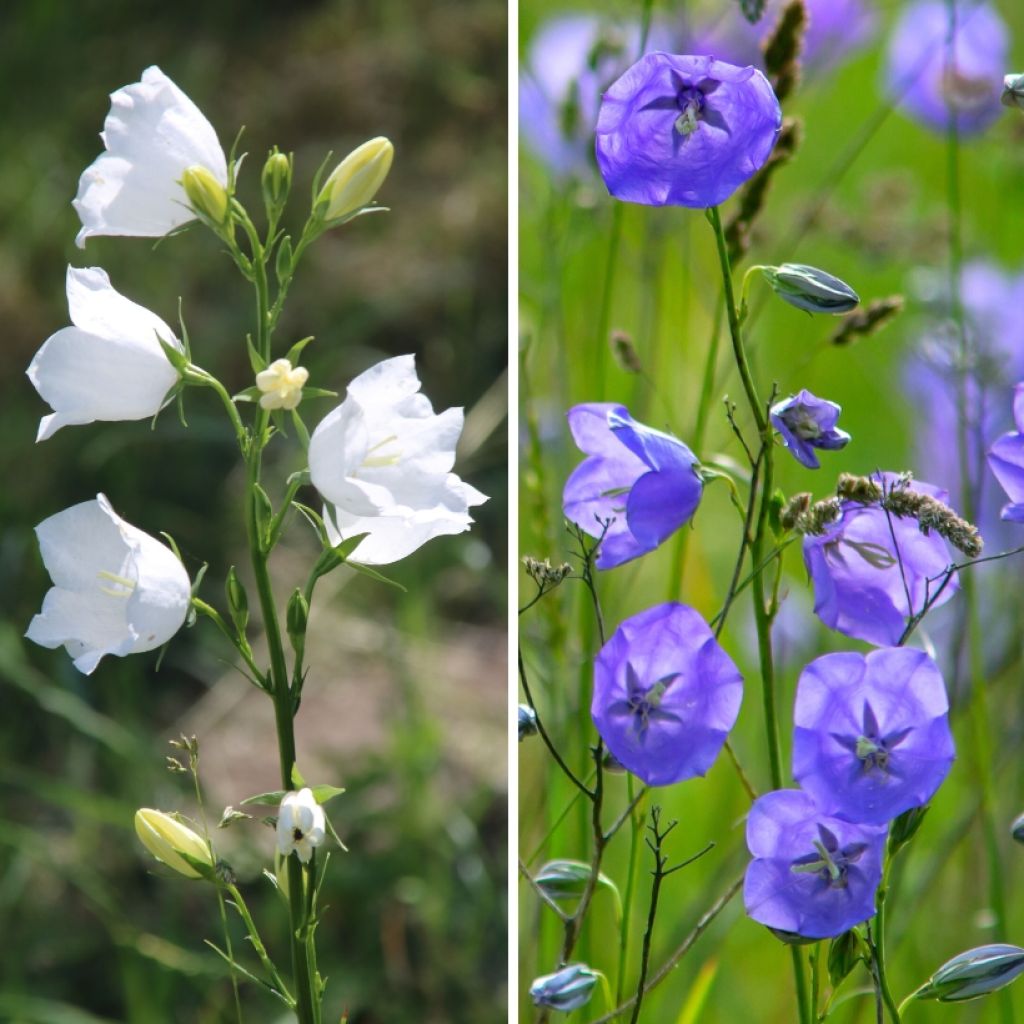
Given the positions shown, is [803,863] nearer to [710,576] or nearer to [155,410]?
[155,410]

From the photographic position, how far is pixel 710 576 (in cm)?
205

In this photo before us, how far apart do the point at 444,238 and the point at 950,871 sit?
6.42 feet

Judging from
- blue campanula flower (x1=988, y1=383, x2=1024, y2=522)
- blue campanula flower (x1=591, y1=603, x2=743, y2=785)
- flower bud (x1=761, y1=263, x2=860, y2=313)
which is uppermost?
flower bud (x1=761, y1=263, x2=860, y2=313)

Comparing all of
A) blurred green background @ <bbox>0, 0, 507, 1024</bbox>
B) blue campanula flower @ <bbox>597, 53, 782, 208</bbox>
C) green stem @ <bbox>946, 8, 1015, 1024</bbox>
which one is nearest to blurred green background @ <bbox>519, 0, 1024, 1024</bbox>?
green stem @ <bbox>946, 8, 1015, 1024</bbox>

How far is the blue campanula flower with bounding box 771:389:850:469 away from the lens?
0.90m

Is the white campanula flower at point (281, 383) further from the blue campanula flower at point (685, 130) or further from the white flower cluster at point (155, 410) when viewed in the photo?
the blue campanula flower at point (685, 130)

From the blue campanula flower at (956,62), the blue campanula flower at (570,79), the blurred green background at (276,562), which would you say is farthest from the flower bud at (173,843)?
the blue campanula flower at (956,62)

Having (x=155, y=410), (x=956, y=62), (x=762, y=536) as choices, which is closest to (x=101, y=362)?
(x=155, y=410)

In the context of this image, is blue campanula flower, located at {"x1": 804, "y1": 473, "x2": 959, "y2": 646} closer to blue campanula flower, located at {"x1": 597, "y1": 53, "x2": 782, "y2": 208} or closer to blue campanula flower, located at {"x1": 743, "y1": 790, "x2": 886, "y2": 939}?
blue campanula flower, located at {"x1": 743, "y1": 790, "x2": 886, "y2": 939}

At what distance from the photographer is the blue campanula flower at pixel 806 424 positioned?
898 millimetres

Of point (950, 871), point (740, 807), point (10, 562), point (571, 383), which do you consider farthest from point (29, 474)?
point (950, 871)

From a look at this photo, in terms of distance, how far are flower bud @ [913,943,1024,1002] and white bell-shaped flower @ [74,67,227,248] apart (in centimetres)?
68

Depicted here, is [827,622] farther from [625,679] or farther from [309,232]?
[309,232]

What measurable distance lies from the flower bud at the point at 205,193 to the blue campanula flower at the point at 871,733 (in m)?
0.45
